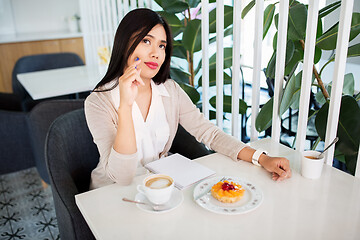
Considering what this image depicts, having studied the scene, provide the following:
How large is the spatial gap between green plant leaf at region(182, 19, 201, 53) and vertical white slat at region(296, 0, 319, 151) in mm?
705

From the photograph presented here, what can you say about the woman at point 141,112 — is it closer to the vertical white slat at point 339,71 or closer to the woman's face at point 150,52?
the woman's face at point 150,52

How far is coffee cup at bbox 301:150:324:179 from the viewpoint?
111 cm

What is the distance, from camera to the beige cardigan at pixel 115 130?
3.79ft

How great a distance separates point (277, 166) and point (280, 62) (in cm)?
45

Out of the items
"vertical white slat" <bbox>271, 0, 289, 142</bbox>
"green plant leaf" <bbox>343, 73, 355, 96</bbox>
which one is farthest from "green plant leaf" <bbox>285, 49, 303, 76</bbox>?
"green plant leaf" <bbox>343, 73, 355, 96</bbox>

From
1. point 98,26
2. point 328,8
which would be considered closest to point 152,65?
point 328,8

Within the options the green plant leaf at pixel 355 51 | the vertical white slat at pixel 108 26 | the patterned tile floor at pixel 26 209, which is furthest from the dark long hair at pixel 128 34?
the vertical white slat at pixel 108 26

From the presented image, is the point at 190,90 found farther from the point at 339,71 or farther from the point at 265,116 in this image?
the point at 339,71

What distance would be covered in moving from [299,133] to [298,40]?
0.42 m

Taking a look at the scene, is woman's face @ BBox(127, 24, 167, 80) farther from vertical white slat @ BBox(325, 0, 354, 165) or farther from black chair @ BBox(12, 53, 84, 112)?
black chair @ BBox(12, 53, 84, 112)

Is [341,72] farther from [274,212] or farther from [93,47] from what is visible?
[93,47]

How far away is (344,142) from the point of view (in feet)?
4.25

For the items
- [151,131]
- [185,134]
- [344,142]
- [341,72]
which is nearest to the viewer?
[341,72]

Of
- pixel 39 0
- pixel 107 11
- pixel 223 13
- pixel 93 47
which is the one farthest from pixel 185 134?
pixel 39 0
